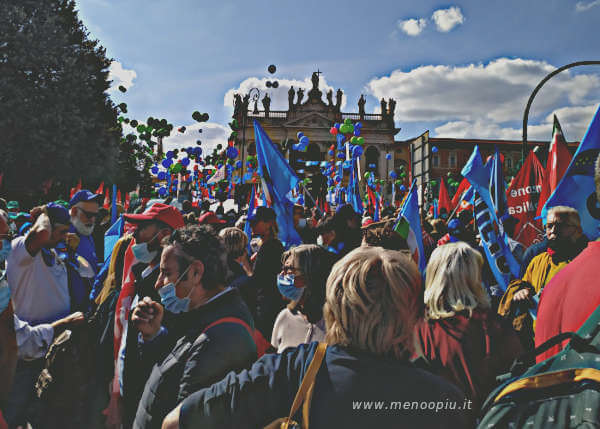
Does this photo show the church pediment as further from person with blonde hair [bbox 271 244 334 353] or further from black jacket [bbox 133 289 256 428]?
black jacket [bbox 133 289 256 428]

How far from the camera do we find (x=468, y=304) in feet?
7.50

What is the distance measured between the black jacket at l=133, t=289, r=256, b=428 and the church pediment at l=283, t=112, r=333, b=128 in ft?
189

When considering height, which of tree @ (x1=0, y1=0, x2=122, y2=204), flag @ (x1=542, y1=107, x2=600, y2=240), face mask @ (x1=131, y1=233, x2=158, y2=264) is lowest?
face mask @ (x1=131, y1=233, x2=158, y2=264)

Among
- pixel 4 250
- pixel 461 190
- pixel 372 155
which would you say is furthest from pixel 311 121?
pixel 4 250

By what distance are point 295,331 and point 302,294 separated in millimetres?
214

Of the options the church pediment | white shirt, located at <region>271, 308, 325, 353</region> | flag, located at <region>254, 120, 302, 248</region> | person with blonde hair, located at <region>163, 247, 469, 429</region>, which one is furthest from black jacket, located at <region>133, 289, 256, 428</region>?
the church pediment

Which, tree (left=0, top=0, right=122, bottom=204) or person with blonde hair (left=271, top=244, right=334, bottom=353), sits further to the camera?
tree (left=0, top=0, right=122, bottom=204)

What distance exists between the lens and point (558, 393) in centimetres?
105

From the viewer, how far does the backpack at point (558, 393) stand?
100cm

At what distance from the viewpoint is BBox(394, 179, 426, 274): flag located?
187 inches

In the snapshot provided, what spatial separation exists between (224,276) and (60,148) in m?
22.9

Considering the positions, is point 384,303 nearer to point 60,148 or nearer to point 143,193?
point 60,148

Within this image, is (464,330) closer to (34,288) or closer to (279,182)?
(34,288)

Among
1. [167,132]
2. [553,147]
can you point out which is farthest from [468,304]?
[167,132]
